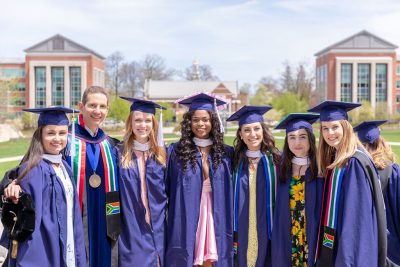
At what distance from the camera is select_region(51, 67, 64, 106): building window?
217ft

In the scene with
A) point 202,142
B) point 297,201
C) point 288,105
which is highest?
point 288,105

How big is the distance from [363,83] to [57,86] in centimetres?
4437

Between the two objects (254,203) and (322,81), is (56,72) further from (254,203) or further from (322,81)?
(254,203)

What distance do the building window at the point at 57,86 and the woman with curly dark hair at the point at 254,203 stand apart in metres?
65.0

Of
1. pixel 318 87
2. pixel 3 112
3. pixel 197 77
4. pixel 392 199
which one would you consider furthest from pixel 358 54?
pixel 392 199

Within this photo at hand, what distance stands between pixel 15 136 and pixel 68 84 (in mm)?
36021

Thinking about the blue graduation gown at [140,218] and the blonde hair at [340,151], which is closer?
the blonde hair at [340,151]

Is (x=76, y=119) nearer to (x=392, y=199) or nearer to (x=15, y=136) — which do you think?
(x=392, y=199)

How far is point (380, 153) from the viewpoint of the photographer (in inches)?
179

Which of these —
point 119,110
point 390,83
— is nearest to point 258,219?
point 119,110

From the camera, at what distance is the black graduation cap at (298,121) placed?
4.17 metres

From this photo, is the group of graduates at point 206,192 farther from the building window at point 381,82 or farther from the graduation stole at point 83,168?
the building window at point 381,82

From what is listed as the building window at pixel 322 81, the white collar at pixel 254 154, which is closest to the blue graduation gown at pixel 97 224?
the white collar at pixel 254 154

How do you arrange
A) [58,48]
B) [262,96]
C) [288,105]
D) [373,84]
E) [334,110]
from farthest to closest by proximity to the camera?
[262,96] → [58,48] → [373,84] → [288,105] → [334,110]
